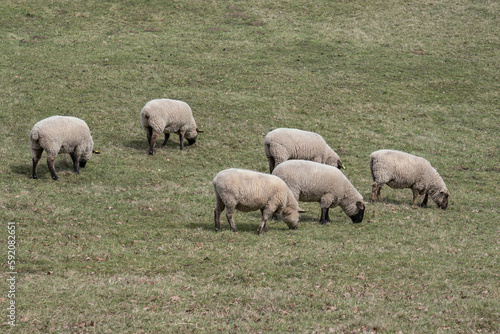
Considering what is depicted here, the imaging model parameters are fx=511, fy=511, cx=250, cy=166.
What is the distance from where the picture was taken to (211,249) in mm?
14023

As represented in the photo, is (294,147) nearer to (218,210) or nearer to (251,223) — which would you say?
(251,223)

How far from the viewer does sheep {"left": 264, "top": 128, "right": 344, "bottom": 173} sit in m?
21.2

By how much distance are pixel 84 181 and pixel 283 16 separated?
105ft

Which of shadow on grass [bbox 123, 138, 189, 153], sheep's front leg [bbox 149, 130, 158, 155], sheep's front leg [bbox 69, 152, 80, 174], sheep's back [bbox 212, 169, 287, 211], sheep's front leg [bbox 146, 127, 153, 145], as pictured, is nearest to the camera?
sheep's back [bbox 212, 169, 287, 211]

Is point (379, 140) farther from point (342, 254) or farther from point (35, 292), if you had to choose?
point (35, 292)

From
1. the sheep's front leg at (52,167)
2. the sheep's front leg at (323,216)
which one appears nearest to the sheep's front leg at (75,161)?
the sheep's front leg at (52,167)

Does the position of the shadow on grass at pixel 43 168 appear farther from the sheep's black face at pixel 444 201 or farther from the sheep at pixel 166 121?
the sheep's black face at pixel 444 201

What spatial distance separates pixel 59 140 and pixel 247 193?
890 centimetres

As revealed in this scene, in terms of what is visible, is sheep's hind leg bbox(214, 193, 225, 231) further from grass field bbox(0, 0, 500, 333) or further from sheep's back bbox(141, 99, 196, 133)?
sheep's back bbox(141, 99, 196, 133)

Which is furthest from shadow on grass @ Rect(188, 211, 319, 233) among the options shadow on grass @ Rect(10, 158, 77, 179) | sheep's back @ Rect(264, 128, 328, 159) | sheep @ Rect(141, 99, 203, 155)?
sheep @ Rect(141, 99, 203, 155)

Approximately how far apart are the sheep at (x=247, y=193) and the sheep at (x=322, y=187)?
128 centimetres

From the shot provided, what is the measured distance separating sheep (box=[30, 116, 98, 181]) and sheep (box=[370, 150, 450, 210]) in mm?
11975

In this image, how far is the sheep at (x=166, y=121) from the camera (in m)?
24.5

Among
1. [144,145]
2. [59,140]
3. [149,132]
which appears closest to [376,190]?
[149,132]
